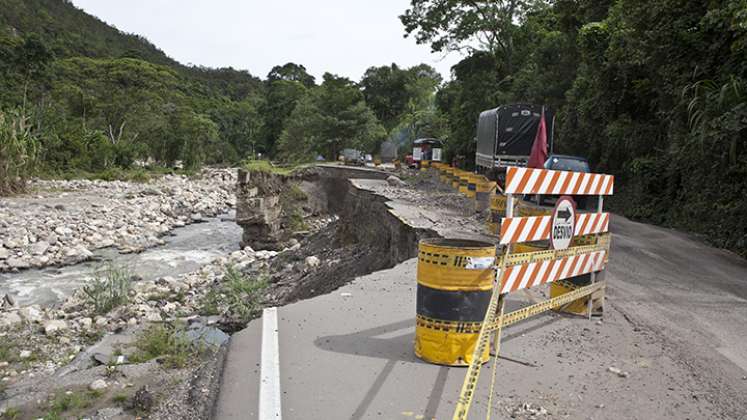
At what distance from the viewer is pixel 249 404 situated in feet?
13.5

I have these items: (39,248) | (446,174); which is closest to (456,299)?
(39,248)

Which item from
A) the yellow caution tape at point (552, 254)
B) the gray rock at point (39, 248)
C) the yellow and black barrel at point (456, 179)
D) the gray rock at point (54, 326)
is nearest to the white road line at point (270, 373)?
the yellow caution tape at point (552, 254)

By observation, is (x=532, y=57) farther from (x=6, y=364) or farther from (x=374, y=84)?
(x=374, y=84)

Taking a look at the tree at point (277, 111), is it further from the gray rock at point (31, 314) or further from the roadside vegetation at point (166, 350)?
the roadside vegetation at point (166, 350)

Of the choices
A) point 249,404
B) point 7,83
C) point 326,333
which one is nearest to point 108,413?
point 249,404

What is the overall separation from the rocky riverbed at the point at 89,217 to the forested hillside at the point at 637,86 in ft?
60.0

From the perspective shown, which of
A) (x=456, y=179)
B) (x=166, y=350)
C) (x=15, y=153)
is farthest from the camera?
(x=15, y=153)

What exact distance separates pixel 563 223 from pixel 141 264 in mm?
17611

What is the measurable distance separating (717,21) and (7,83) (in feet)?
165

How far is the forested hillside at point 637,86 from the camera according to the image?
12602 mm

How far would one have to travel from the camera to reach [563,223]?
5973mm

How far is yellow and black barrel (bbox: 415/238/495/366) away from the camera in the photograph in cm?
479

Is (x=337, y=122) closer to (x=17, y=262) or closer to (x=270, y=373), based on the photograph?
(x=17, y=262)

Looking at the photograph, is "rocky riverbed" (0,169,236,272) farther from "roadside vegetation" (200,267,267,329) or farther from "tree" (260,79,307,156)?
"tree" (260,79,307,156)
